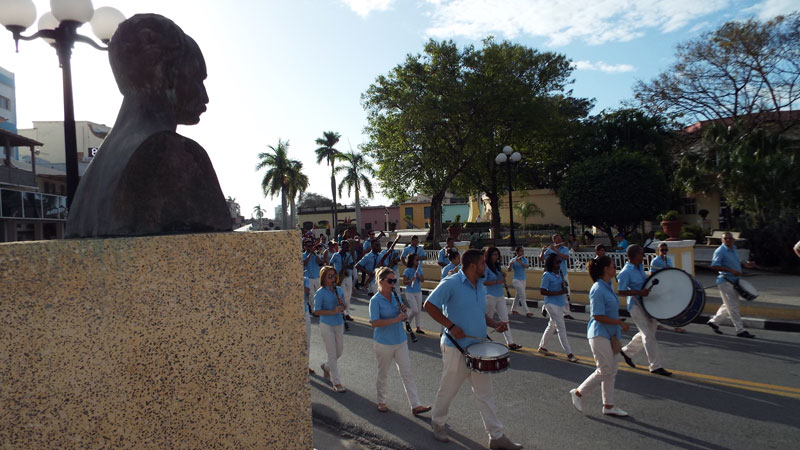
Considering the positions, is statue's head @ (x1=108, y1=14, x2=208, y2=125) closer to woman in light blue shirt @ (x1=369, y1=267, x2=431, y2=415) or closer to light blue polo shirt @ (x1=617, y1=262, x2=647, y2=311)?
woman in light blue shirt @ (x1=369, y1=267, x2=431, y2=415)

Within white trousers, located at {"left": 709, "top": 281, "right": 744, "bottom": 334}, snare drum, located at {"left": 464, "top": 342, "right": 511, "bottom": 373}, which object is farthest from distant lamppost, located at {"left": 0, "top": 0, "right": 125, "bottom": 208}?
white trousers, located at {"left": 709, "top": 281, "right": 744, "bottom": 334}

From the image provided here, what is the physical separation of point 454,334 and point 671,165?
33270 millimetres

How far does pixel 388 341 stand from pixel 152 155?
147 inches

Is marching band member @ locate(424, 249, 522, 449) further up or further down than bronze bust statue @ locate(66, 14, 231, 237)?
further down

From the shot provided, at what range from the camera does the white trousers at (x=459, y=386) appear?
470cm

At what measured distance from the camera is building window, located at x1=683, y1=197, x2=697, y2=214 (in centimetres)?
3733

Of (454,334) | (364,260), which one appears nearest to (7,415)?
(454,334)

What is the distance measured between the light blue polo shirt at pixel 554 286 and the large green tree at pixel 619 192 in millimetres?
15714

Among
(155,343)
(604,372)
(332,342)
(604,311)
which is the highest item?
Answer: (155,343)

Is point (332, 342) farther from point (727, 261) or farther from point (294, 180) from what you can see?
point (294, 180)

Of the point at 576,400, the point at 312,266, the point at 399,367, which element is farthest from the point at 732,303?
the point at 312,266

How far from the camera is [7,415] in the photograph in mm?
1930

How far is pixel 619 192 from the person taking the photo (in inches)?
880

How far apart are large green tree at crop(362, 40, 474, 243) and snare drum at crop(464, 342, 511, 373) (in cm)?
2148
